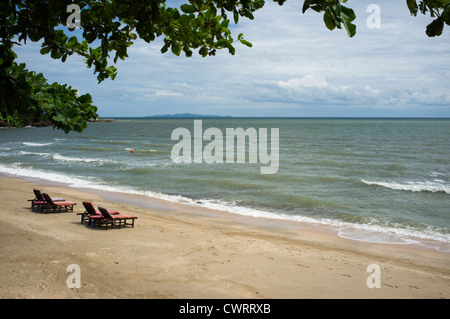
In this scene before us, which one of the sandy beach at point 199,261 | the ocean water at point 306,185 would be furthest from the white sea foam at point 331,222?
the sandy beach at point 199,261

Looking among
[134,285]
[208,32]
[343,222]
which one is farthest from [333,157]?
[208,32]

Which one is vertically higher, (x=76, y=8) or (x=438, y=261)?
(x=76, y=8)

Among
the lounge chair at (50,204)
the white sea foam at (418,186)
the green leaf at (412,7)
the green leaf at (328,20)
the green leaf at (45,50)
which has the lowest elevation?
the white sea foam at (418,186)

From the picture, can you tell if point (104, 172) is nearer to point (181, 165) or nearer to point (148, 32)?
point (181, 165)

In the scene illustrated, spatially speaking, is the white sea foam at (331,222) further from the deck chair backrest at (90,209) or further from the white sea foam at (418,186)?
the white sea foam at (418,186)

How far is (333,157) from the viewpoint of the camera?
36.2 m

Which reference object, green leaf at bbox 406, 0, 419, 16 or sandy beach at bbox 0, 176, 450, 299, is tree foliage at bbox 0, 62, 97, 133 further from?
sandy beach at bbox 0, 176, 450, 299

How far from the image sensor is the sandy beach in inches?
288

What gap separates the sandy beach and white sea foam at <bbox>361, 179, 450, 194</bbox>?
33.8 feet

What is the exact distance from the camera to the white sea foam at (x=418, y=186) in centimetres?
2098

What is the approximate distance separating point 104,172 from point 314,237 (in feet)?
60.7

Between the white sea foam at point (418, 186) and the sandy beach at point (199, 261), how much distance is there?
10294 mm

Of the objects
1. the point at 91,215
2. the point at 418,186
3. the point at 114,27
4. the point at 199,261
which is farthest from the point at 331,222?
the point at 114,27

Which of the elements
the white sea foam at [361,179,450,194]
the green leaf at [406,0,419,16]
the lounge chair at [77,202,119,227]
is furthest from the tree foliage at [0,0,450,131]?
the white sea foam at [361,179,450,194]
